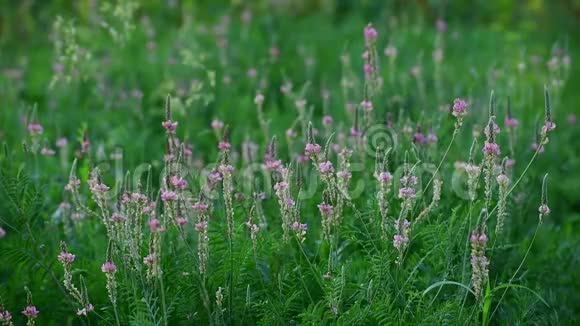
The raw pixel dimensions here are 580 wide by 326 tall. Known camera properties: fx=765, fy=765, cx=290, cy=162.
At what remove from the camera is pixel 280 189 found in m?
2.13

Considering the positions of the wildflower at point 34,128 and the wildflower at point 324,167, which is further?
the wildflower at point 34,128

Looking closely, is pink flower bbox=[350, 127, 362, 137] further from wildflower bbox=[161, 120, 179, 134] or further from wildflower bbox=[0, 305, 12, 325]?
wildflower bbox=[0, 305, 12, 325]

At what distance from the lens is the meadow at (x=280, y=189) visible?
2.14 meters

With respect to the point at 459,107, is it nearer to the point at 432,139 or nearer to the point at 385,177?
the point at 385,177

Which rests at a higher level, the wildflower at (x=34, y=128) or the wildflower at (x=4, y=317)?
the wildflower at (x=34, y=128)

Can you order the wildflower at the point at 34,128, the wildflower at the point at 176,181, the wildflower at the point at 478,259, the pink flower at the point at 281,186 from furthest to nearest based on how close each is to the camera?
the wildflower at the point at 34,128 → the pink flower at the point at 281,186 → the wildflower at the point at 176,181 → the wildflower at the point at 478,259

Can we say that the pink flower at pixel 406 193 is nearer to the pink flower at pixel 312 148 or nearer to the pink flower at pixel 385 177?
the pink flower at pixel 385 177

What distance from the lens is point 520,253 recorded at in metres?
2.84

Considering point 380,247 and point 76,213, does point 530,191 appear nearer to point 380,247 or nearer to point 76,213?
point 380,247

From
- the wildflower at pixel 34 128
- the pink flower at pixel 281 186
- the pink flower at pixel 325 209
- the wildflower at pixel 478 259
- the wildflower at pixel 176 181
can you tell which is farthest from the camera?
the wildflower at pixel 34 128

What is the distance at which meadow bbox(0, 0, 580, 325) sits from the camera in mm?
2139

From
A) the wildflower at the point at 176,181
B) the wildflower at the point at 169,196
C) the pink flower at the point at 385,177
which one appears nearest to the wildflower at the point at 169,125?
the wildflower at the point at 176,181

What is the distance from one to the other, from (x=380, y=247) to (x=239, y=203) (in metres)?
0.52

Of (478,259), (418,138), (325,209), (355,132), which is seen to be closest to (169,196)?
(325,209)
